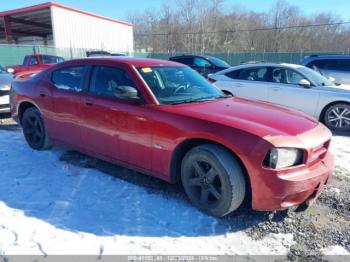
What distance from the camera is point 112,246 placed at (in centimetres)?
277

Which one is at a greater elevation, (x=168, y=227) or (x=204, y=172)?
(x=204, y=172)

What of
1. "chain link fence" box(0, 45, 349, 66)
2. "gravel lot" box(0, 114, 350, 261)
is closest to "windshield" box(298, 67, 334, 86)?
"gravel lot" box(0, 114, 350, 261)

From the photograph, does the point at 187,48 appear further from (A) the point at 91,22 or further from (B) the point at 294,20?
(A) the point at 91,22

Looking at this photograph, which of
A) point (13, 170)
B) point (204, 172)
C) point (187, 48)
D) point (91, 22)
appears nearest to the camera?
point (204, 172)

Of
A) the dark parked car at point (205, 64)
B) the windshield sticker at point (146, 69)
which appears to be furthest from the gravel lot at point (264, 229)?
the dark parked car at point (205, 64)

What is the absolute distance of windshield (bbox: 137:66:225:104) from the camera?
3.73 m

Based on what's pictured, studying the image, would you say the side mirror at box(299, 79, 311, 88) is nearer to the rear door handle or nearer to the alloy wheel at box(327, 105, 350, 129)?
the alloy wheel at box(327, 105, 350, 129)

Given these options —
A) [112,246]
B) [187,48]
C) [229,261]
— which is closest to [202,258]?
[229,261]

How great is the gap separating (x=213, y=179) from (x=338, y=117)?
508cm

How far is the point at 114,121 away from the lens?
3.81 metres

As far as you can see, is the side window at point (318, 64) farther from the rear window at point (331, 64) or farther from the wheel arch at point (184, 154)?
the wheel arch at point (184, 154)

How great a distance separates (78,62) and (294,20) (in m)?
58.6

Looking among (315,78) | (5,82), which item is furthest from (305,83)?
(5,82)

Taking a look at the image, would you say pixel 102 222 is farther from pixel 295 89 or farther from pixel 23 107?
pixel 295 89
